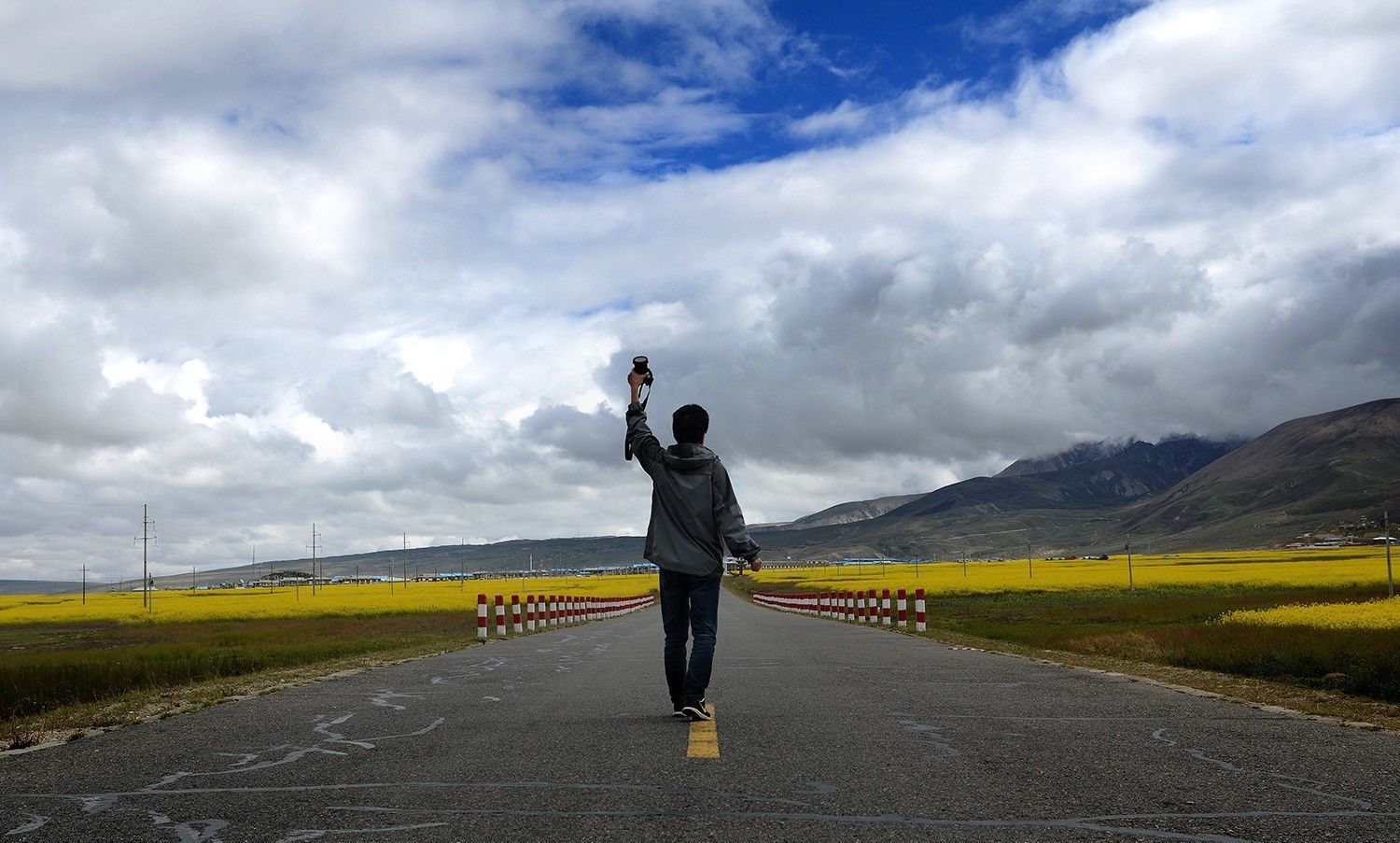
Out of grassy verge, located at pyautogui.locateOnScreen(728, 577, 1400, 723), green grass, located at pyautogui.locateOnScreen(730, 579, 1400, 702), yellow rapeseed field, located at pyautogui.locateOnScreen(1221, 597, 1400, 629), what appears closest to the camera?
grassy verge, located at pyautogui.locateOnScreen(728, 577, 1400, 723)

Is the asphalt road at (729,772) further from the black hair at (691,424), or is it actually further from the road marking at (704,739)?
the black hair at (691,424)

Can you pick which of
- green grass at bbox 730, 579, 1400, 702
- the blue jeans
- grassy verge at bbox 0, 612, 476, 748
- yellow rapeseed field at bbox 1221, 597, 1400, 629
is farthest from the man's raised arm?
yellow rapeseed field at bbox 1221, 597, 1400, 629

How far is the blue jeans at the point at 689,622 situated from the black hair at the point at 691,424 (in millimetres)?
989

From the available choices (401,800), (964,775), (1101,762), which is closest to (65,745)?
(401,800)

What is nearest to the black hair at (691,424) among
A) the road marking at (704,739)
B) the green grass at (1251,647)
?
the road marking at (704,739)

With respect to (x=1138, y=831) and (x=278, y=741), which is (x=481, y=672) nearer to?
(x=278, y=741)

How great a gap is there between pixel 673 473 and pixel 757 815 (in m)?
3.72

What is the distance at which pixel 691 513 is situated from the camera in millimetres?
8211

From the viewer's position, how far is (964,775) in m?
5.80

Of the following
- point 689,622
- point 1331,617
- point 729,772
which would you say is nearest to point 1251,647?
point 1331,617

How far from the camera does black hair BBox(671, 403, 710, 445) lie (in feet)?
27.8

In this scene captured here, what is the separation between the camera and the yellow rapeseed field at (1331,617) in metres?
20.0

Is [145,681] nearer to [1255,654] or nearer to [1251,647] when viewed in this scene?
[1255,654]

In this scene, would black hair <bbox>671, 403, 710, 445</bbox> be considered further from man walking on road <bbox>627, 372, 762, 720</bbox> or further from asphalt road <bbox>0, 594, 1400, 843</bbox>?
asphalt road <bbox>0, 594, 1400, 843</bbox>
